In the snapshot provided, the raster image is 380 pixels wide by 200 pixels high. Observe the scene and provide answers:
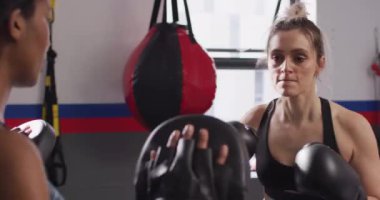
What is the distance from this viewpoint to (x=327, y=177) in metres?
1.29

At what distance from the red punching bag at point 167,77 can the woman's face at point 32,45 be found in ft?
4.42

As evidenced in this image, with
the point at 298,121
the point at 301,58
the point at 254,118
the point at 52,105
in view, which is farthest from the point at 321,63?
the point at 52,105

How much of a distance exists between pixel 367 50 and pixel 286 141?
1.58 meters

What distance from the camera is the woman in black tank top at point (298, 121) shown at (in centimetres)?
167

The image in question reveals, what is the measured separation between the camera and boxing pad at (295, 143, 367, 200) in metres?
1.29

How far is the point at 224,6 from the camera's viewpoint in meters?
3.01

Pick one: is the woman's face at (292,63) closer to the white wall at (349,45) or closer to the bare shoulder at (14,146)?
the bare shoulder at (14,146)

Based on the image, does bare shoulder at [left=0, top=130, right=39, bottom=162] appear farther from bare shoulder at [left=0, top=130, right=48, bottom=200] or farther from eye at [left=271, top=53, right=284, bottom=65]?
eye at [left=271, top=53, right=284, bottom=65]

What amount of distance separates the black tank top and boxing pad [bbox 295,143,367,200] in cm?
29

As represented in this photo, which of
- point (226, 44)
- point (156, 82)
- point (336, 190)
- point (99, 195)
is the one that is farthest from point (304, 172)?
point (226, 44)

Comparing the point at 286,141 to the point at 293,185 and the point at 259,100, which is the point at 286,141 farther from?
the point at 259,100

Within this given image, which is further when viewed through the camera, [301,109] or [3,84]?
[301,109]

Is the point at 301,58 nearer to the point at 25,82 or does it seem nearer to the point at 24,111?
the point at 25,82

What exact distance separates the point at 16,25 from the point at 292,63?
1.10 m
